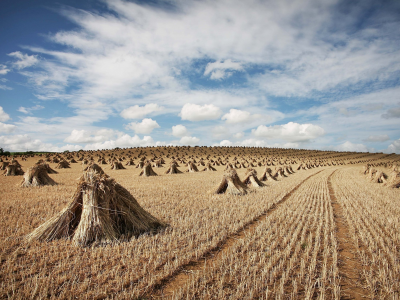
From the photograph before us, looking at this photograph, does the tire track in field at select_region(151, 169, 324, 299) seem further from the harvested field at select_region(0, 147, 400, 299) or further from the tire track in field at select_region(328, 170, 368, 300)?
the tire track in field at select_region(328, 170, 368, 300)

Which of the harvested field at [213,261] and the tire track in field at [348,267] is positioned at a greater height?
the harvested field at [213,261]

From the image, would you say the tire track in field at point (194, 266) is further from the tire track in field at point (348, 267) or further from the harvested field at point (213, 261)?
the tire track in field at point (348, 267)

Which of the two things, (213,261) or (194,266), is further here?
(213,261)

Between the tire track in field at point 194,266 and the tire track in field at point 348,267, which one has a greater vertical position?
the tire track in field at point 194,266

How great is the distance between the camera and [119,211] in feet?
19.3

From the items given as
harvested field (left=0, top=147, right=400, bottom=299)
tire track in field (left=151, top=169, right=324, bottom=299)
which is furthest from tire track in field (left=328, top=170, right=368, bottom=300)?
tire track in field (left=151, top=169, right=324, bottom=299)

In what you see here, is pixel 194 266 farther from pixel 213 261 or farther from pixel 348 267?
pixel 348 267

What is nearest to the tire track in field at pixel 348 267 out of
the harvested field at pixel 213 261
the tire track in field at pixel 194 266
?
the harvested field at pixel 213 261

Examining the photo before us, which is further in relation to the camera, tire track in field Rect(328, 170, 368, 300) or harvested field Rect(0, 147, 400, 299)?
tire track in field Rect(328, 170, 368, 300)

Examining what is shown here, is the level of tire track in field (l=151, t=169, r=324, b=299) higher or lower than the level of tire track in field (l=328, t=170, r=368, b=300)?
higher

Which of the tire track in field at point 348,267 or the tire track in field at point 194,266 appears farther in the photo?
the tire track in field at point 348,267

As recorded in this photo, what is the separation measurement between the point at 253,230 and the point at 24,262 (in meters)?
5.75

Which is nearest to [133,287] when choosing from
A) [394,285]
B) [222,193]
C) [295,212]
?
[394,285]

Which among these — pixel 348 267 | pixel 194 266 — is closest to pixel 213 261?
pixel 194 266
